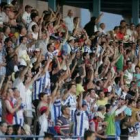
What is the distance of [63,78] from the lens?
703 inches

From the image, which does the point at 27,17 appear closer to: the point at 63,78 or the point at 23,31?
the point at 23,31

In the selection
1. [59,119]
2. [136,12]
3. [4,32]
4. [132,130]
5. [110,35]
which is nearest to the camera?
[59,119]

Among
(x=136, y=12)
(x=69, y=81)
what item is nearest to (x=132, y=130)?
(x=69, y=81)

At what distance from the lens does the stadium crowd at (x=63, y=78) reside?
1569 centimetres

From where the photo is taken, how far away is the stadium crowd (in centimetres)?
1569

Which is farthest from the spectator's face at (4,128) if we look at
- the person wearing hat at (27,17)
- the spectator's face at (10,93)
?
the person wearing hat at (27,17)

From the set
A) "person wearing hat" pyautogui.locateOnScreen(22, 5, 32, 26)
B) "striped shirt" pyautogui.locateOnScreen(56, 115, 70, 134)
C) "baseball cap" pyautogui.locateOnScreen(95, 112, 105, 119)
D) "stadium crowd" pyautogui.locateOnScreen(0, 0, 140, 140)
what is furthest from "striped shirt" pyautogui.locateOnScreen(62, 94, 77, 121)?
"person wearing hat" pyautogui.locateOnScreen(22, 5, 32, 26)

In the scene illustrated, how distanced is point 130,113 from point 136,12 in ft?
24.0

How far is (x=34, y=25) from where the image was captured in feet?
59.5

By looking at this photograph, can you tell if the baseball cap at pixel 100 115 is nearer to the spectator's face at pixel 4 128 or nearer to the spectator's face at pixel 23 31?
the spectator's face at pixel 23 31

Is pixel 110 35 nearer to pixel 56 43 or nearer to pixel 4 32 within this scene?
pixel 56 43

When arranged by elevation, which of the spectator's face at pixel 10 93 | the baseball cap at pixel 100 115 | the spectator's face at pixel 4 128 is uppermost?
the spectator's face at pixel 10 93

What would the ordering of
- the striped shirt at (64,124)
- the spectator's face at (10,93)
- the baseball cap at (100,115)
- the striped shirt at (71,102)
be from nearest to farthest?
1. the spectator's face at (10,93)
2. the striped shirt at (64,124)
3. the striped shirt at (71,102)
4. the baseball cap at (100,115)

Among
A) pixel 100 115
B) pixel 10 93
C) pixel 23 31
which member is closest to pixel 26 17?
pixel 23 31
